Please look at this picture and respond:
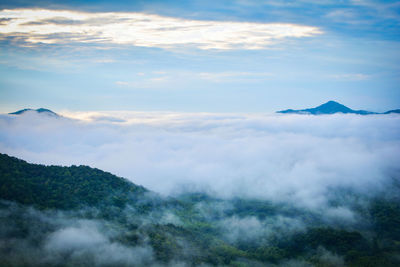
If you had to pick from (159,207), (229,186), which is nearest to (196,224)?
(159,207)

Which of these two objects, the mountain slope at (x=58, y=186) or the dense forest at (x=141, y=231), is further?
the mountain slope at (x=58, y=186)

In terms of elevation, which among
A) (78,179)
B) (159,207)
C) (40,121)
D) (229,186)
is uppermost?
(40,121)

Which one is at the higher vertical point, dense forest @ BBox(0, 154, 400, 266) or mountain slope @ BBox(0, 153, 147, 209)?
mountain slope @ BBox(0, 153, 147, 209)

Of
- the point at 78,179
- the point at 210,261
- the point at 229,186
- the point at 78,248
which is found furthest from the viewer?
the point at 229,186

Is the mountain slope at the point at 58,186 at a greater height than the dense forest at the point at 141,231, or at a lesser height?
greater

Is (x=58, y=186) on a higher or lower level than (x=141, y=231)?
higher

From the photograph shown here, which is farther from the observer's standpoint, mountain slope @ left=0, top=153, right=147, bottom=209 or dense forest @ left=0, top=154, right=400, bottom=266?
mountain slope @ left=0, top=153, right=147, bottom=209

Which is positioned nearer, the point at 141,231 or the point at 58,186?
the point at 141,231

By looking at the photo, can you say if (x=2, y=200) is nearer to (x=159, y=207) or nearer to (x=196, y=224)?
(x=159, y=207)
